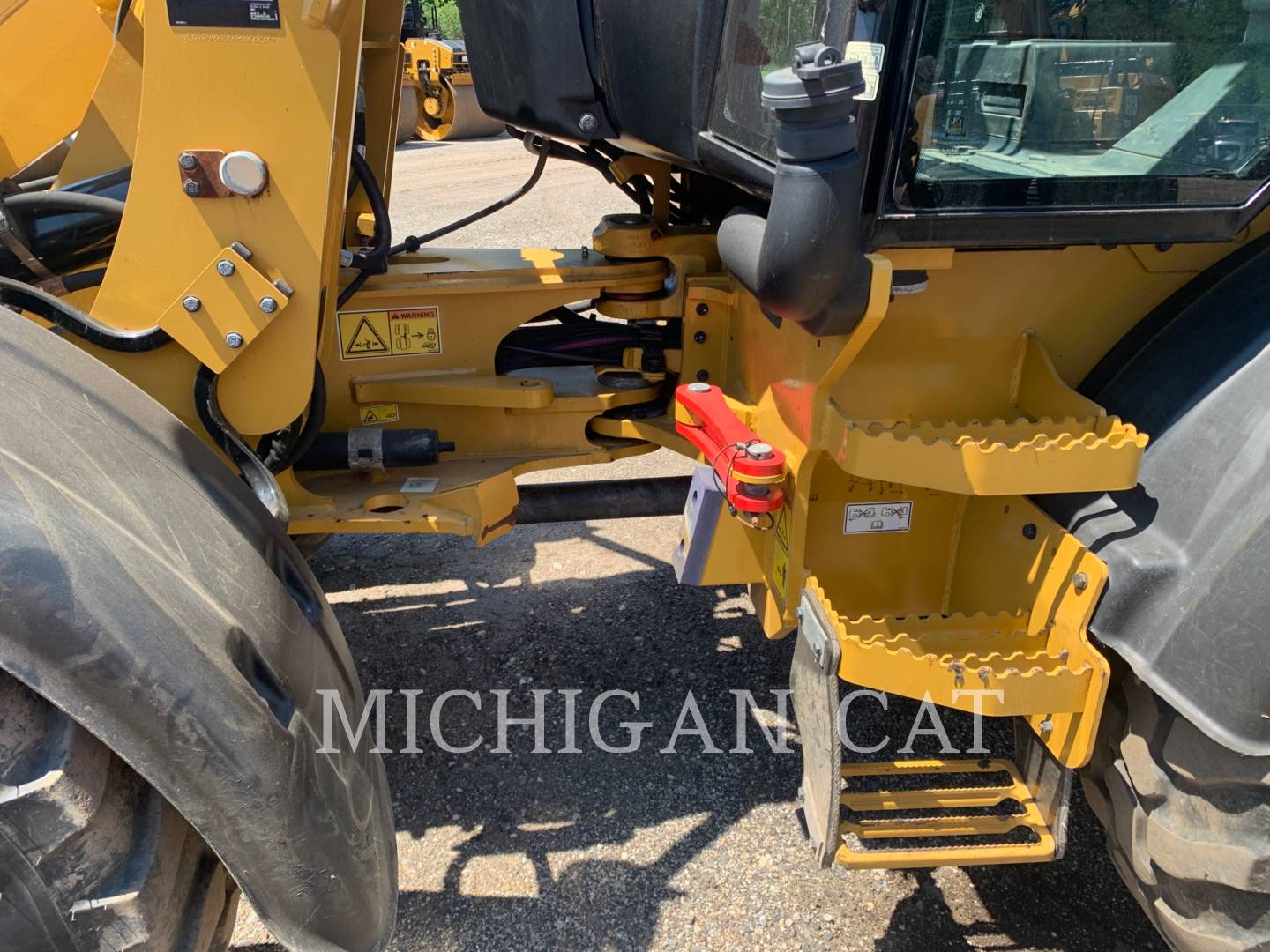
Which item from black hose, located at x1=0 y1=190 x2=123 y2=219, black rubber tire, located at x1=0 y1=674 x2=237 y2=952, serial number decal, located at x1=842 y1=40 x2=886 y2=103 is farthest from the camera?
black hose, located at x1=0 y1=190 x2=123 y2=219

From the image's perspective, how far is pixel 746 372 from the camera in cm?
215

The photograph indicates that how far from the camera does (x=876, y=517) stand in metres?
1.94

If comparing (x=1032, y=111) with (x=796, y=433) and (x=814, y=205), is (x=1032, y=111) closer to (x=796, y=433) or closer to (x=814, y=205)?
(x=814, y=205)

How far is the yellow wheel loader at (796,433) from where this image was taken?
4.14 feet

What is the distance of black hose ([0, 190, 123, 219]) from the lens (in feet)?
5.84

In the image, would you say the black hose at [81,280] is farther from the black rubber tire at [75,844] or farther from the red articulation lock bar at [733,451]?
the red articulation lock bar at [733,451]

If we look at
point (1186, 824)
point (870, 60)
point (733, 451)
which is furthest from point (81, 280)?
point (1186, 824)

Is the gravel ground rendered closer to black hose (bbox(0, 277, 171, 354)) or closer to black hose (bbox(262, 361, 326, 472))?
black hose (bbox(262, 361, 326, 472))

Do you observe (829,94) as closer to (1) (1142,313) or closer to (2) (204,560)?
(1) (1142,313)

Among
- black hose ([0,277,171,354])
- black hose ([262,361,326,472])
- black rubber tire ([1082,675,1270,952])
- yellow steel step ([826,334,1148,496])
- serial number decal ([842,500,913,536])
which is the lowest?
black rubber tire ([1082,675,1270,952])

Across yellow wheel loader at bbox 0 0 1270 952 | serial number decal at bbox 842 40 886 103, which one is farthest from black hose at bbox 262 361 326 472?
serial number decal at bbox 842 40 886 103

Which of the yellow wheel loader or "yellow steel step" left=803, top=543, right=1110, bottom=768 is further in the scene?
"yellow steel step" left=803, top=543, right=1110, bottom=768

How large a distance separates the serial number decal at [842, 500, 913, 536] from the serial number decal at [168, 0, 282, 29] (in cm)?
138

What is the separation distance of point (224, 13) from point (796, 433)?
1.21 m
